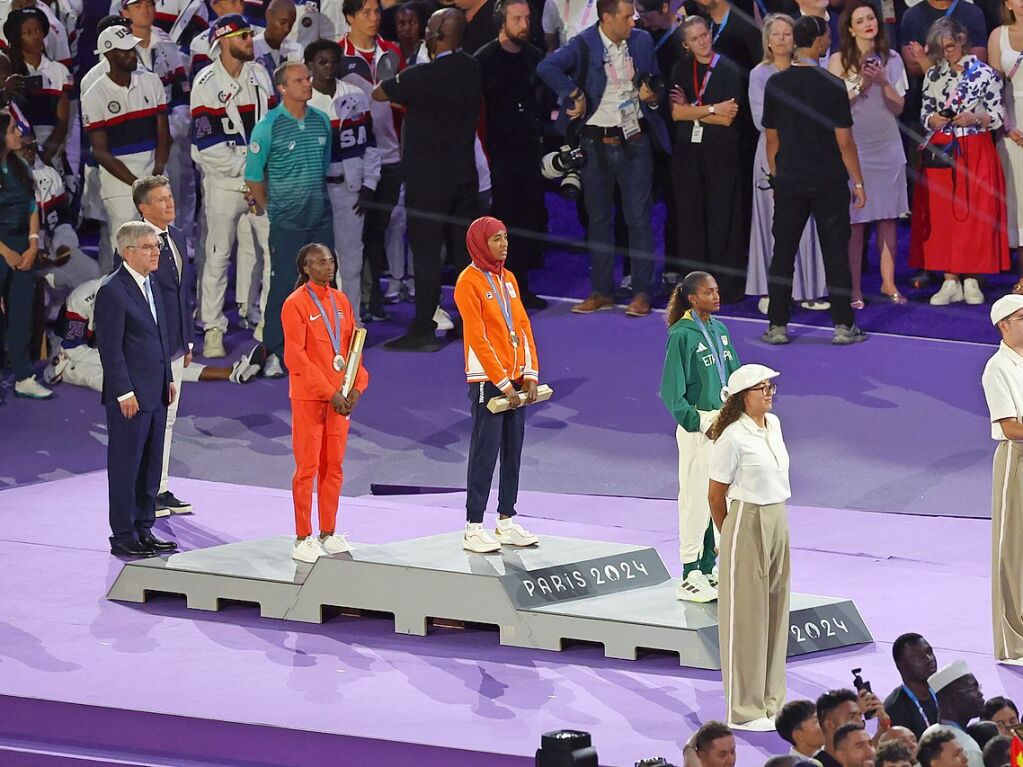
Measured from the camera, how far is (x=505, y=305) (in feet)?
27.8

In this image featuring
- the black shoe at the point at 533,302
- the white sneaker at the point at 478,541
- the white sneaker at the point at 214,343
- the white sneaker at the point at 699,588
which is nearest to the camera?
the white sneaker at the point at 699,588

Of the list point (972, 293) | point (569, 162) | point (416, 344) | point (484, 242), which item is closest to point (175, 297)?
point (484, 242)

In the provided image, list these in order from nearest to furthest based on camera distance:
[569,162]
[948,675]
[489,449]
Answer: [948,675] < [489,449] < [569,162]

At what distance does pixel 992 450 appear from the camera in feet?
35.9

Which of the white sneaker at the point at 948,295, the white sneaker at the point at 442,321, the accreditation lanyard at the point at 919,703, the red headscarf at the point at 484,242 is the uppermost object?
the red headscarf at the point at 484,242

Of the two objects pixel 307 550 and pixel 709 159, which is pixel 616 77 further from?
pixel 307 550

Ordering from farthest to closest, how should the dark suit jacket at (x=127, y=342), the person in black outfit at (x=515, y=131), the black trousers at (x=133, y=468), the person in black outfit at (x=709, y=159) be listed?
the person in black outfit at (x=515, y=131) → the person in black outfit at (x=709, y=159) → the black trousers at (x=133, y=468) → the dark suit jacket at (x=127, y=342)

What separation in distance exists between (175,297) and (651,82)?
4083 millimetres

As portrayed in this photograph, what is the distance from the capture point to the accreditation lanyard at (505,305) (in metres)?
8.47

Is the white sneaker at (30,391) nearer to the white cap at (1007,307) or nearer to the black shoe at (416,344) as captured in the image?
the black shoe at (416,344)

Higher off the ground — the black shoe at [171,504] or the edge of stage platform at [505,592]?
the edge of stage platform at [505,592]

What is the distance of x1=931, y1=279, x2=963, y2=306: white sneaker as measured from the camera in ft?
41.6

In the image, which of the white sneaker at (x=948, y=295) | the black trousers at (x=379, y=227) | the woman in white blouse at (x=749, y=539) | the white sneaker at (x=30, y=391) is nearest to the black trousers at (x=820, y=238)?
the white sneaker at (x=948, y=295)

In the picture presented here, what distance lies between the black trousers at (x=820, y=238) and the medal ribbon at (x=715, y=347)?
404 cm
